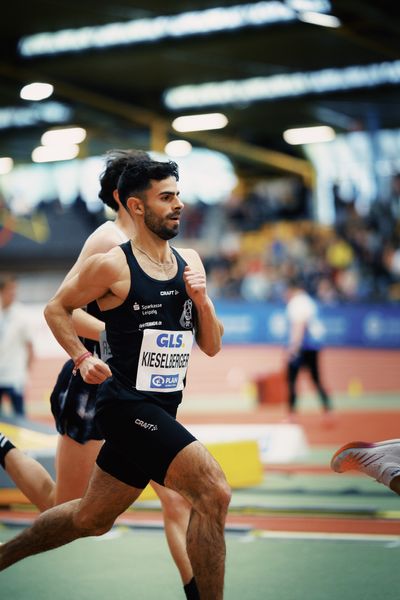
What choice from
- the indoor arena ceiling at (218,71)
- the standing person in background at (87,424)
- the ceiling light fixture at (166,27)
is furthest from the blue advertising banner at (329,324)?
the standing person in background at (87,424)

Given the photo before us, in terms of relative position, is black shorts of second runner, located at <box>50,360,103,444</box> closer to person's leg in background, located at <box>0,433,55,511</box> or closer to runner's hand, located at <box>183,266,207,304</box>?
person's leg in background, located at <box>0,433,55,511</box>

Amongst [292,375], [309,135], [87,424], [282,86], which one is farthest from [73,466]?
[309,135]

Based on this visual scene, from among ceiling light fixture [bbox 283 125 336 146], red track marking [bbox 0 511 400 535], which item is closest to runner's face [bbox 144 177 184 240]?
red track marking [bbox 0 511 400 535]

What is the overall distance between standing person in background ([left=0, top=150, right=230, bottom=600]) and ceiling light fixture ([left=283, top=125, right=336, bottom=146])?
1260 inches

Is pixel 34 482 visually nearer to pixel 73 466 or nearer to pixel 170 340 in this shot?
pixel 73 466

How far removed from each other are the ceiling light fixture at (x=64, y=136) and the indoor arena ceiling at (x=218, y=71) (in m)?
0.35

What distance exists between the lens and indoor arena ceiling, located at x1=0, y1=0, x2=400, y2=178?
21.8m

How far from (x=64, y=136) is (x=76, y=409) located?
3094 cm

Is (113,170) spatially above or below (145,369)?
above

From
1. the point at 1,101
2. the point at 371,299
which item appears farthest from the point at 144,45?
the point at 1,101

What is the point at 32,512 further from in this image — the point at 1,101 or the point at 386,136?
the point at 386,136

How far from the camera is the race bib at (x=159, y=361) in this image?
440 cm

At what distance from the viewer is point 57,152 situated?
3703 cm

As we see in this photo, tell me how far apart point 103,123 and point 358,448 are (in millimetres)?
29033
